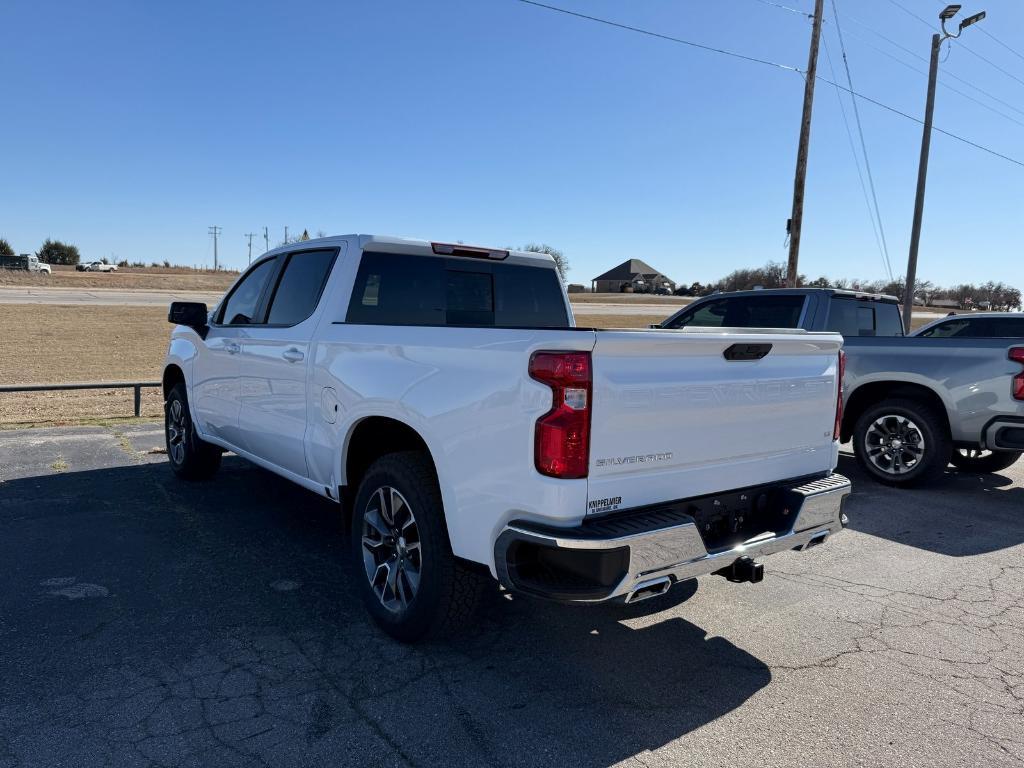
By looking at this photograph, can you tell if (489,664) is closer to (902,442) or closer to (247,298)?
(247,298)

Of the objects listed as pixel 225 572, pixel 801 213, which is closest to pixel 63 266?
pixel 801 213

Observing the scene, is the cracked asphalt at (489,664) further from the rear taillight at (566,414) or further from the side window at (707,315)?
the side window at (707,315)

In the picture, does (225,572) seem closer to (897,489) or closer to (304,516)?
(304,516)

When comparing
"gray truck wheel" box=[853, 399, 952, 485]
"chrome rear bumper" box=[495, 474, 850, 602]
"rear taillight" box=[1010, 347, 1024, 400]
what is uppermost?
"rear taillight" box=[1010, 347, 1024, 400]

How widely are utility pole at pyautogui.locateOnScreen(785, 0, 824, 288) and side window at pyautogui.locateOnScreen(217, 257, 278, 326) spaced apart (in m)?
13.6

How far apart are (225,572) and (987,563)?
4932mm

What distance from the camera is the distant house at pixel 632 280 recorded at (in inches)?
5074

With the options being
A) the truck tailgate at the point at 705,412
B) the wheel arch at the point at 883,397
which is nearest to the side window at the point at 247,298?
the truck tailgate at the point at 705,412

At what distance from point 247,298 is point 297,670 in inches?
124

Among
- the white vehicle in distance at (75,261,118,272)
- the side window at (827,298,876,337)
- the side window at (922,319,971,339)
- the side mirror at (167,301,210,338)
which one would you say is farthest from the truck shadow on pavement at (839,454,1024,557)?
the white vehicle in distance at (75,261,118,272)

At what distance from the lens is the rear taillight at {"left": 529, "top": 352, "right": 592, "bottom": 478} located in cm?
264

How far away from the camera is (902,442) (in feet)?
22.6

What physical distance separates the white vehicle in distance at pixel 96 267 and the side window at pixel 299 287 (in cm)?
9211

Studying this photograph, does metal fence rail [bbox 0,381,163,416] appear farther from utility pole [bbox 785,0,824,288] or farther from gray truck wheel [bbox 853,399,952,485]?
utility pole [bbox 785,0,824,288]
